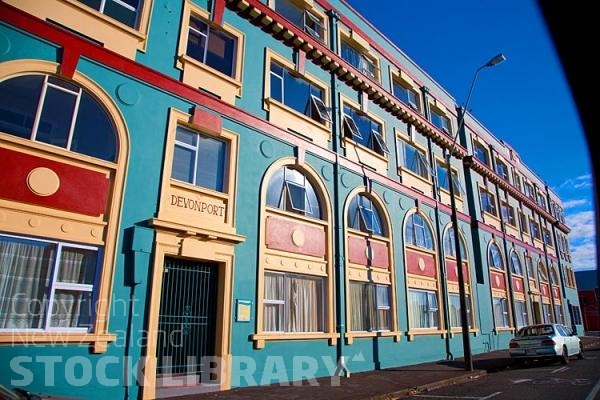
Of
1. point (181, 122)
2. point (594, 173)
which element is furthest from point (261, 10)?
point (594, 173)

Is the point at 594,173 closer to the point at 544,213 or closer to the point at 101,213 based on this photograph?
the point at 101,213

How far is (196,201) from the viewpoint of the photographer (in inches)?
421

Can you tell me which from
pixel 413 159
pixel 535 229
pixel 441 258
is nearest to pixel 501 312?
pixel 441 258

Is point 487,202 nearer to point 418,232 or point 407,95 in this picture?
point 407,95

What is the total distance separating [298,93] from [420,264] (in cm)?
931

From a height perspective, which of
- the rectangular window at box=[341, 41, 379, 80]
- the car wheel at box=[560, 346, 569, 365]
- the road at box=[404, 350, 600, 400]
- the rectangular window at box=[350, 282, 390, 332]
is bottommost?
the road at box=[404, 350, 600, 400]

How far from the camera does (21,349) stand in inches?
291

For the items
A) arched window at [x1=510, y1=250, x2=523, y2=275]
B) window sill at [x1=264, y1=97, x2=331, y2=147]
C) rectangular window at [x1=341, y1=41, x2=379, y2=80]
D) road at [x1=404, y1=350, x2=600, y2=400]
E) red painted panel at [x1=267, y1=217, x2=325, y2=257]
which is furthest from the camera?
arched window at [x1=510, y1=250, x2=523, y2=275]

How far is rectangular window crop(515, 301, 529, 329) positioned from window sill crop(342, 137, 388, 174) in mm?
16559

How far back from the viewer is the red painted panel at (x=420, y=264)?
1795cm

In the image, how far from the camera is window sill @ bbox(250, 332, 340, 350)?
429 inches

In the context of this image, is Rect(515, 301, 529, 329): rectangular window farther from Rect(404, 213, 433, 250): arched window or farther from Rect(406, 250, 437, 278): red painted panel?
Rect(404, 213, 433, 250): arched window

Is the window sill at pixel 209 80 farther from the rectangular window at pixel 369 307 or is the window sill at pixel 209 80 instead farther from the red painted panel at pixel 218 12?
the rectangular window at pixel 369 307

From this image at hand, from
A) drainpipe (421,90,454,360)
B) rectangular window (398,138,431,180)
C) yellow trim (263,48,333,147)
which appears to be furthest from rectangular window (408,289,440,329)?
yellow trim (263,48,333,147)
